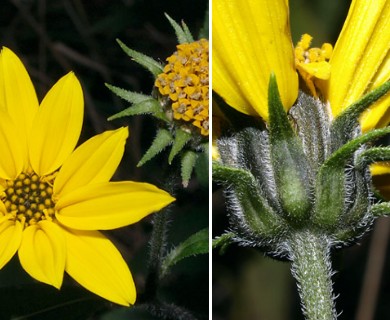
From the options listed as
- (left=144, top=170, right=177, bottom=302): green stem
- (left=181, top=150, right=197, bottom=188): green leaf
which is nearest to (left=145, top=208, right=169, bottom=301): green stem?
(left=144, top=170, right=177, bottom=302): green stem

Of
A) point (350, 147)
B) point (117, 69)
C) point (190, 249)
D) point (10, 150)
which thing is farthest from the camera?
point (117, 69)

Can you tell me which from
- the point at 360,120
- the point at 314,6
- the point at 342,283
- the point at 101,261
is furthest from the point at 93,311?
the point at 342,283

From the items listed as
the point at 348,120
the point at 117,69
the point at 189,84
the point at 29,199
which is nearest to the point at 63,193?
the point at 29,199

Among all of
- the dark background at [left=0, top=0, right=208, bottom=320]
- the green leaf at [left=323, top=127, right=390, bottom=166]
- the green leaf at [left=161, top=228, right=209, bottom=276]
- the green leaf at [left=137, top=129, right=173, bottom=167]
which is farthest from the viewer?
the dark background at [left=0, top=0, right=208, bottom=320]

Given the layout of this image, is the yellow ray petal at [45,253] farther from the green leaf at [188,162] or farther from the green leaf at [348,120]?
the green leaf at [348,120]

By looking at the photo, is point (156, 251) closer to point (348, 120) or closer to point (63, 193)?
point (63, 193)

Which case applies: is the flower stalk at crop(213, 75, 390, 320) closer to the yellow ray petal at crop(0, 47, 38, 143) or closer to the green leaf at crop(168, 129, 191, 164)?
the green leaf at crop(168, 129, 191, 164)
